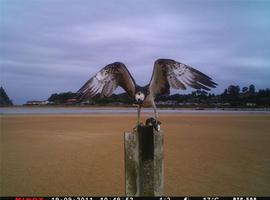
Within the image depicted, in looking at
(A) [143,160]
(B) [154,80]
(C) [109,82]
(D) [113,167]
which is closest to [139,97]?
(B) [154,80]

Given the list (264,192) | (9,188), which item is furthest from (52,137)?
(264,192)

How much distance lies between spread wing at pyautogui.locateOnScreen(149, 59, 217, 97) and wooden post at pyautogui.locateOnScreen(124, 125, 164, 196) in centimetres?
109

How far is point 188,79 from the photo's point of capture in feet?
19.1

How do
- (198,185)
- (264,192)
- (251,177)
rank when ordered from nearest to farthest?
1. (264,192)
2. (198,185)
3. (251,177)

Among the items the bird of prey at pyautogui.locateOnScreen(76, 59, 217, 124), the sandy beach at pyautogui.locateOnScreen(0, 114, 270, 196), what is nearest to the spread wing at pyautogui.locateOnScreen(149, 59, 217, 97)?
the bird of prey at pyautogui.locateOnScreen(76, 59, 217, 124)

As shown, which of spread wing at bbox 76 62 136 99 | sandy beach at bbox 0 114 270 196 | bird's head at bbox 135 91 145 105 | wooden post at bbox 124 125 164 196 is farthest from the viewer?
sandy beach at bbox 0 114 270 196

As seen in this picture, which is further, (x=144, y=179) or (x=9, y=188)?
(x=9, y=188)

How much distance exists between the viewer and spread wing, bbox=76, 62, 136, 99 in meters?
5.58

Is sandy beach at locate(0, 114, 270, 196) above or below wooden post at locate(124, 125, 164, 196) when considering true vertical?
below

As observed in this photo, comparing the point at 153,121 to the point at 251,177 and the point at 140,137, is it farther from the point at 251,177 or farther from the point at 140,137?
the point at 251,177

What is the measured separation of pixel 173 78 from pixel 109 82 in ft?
3.51

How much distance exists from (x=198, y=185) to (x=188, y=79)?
3.90m

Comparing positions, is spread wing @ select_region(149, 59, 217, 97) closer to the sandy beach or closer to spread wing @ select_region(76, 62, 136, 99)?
spread wing @ select_region(76, 62, 136, 99)

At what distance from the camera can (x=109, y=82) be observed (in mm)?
5797
